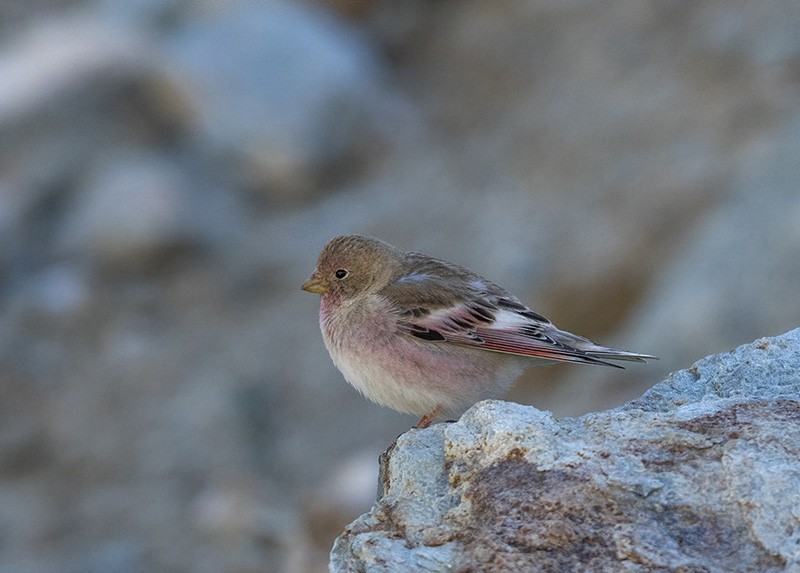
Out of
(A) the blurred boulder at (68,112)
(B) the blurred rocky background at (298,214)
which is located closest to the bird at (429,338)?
(B) the blurred rocky background at (298,214)

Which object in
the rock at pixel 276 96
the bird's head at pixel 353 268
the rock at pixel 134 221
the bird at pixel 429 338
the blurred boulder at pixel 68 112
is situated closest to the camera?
the bird at pixel 429 338

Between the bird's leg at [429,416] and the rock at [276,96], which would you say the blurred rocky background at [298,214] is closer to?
the rock at [276,96]

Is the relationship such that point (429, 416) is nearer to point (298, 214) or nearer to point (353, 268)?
point (353, 268)

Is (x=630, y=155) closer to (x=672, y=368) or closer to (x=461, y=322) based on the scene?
(x=672, y=368)

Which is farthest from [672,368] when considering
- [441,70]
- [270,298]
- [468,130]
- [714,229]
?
[441,70]

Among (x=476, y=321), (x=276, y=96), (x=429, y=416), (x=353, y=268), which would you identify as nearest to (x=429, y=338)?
(x=476, y=321)

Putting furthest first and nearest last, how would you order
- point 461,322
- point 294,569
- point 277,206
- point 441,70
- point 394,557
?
point 441,70
point 277,206
point 294,569
point 461,322
point 394,557

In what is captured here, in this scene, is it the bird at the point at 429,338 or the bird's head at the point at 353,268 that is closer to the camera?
the bird at the point at 429,338
